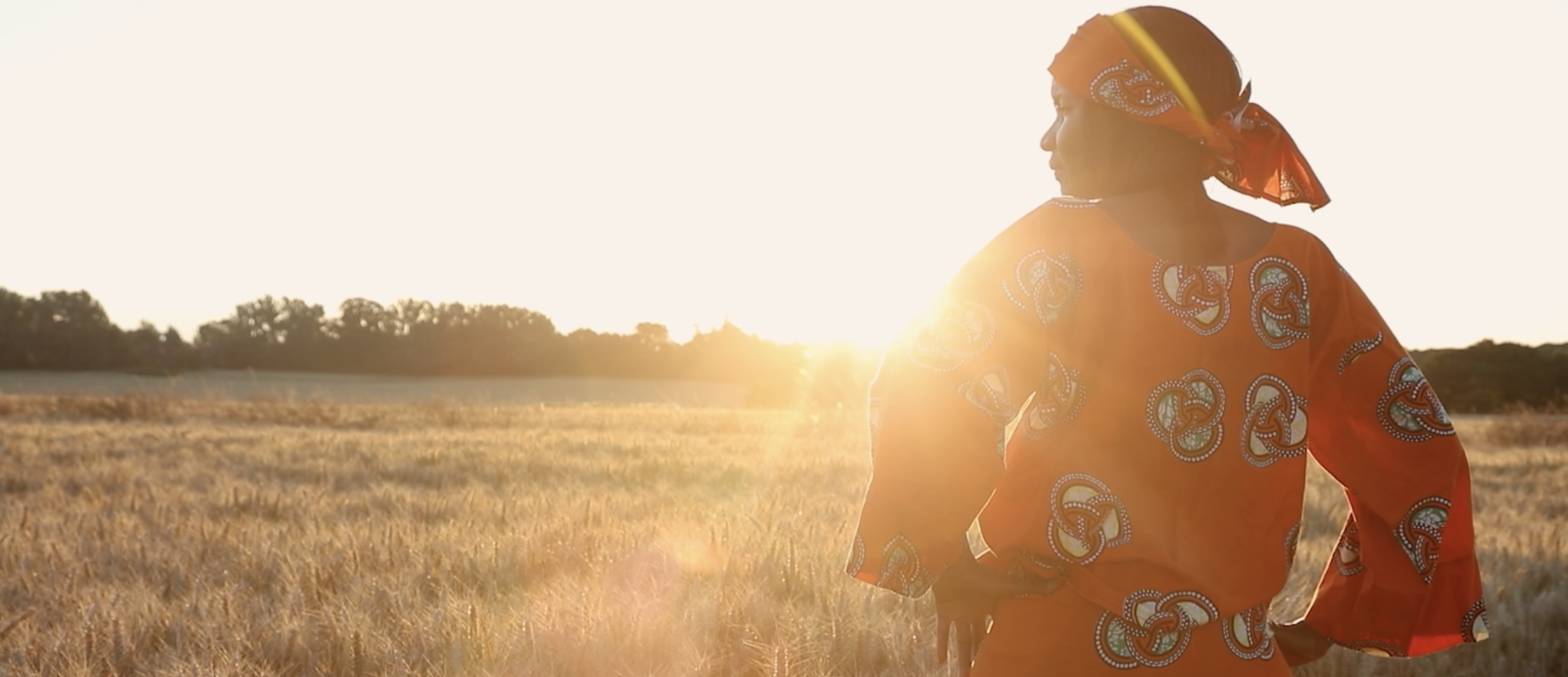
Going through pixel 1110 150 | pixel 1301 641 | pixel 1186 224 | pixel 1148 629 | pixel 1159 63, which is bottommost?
pixel 1301 641

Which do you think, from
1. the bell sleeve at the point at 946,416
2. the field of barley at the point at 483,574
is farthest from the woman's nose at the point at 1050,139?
the field of barley at the point at 483,574

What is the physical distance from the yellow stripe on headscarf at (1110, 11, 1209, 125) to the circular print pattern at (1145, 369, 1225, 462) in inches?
16.2

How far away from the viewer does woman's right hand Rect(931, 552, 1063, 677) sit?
4.80ft

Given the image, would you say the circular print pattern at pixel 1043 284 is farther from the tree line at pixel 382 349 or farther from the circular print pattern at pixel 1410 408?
the tree line at pixel 382 349

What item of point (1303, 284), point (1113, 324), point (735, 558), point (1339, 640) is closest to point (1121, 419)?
point (1113, 324)

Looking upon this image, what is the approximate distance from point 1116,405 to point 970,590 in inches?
14.3

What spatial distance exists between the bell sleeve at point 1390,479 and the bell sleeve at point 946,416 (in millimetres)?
605

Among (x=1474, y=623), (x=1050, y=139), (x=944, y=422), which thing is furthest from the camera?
(x=1474, y=623)

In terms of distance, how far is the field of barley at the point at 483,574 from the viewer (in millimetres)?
2957

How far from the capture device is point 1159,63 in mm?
1516

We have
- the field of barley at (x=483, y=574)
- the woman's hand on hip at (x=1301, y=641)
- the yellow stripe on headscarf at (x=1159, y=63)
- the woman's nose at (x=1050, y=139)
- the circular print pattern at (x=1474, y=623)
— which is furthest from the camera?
the field of barley at (x=483, y=574)

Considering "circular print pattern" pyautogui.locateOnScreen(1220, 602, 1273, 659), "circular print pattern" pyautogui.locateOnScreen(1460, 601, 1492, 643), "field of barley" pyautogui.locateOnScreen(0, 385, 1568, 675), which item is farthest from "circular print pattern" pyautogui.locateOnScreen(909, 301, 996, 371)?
"field of barley" pyautogui.locateOnScreen(0, 385, 1568, 675)

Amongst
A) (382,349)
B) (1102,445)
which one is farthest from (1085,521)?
(382,349)

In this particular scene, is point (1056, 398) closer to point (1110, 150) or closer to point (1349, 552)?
point (1110, 150)
